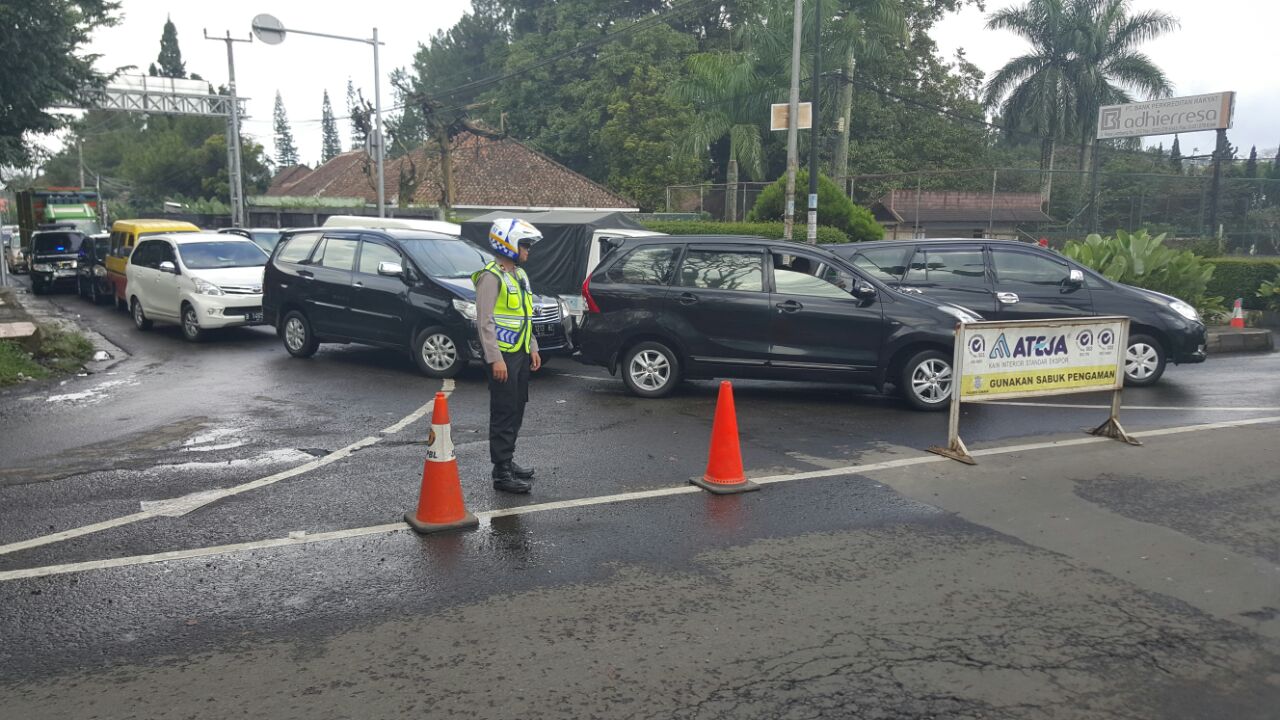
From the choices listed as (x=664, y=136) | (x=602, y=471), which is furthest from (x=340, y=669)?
(x=664, y=136)

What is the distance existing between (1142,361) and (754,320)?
5079 mm

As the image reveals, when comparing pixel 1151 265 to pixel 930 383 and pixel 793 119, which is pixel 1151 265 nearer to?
pixel 793 119

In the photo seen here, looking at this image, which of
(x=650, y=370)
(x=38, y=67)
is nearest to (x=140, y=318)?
(x=38, y=67)

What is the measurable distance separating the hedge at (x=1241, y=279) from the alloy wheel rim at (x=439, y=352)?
16606 millimetres

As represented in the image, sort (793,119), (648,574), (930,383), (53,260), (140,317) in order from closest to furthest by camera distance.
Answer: (648,574) → (930,383) → (140,317) → (793,119) → (53,260)

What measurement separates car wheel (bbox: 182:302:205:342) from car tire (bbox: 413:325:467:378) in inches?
218

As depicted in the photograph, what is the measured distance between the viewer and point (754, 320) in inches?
412

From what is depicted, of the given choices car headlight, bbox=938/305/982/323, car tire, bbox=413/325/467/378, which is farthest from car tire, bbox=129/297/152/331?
car headlight, bbox=938/305/982/323

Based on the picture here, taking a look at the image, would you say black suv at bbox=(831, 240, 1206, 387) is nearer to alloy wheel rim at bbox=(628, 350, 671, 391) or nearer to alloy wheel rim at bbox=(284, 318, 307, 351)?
alloy wheel rim at bbox=(628, 350, 671, 391)

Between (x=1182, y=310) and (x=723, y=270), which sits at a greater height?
(x=723, y=270)

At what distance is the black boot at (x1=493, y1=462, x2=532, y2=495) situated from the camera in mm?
6992

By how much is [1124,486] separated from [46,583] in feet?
22.9

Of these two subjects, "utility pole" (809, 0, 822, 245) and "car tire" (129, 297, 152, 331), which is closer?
"car tire" (129, 297, 152, 331)

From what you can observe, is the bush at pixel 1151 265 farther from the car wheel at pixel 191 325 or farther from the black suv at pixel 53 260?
the black suv at pixel 53 260
